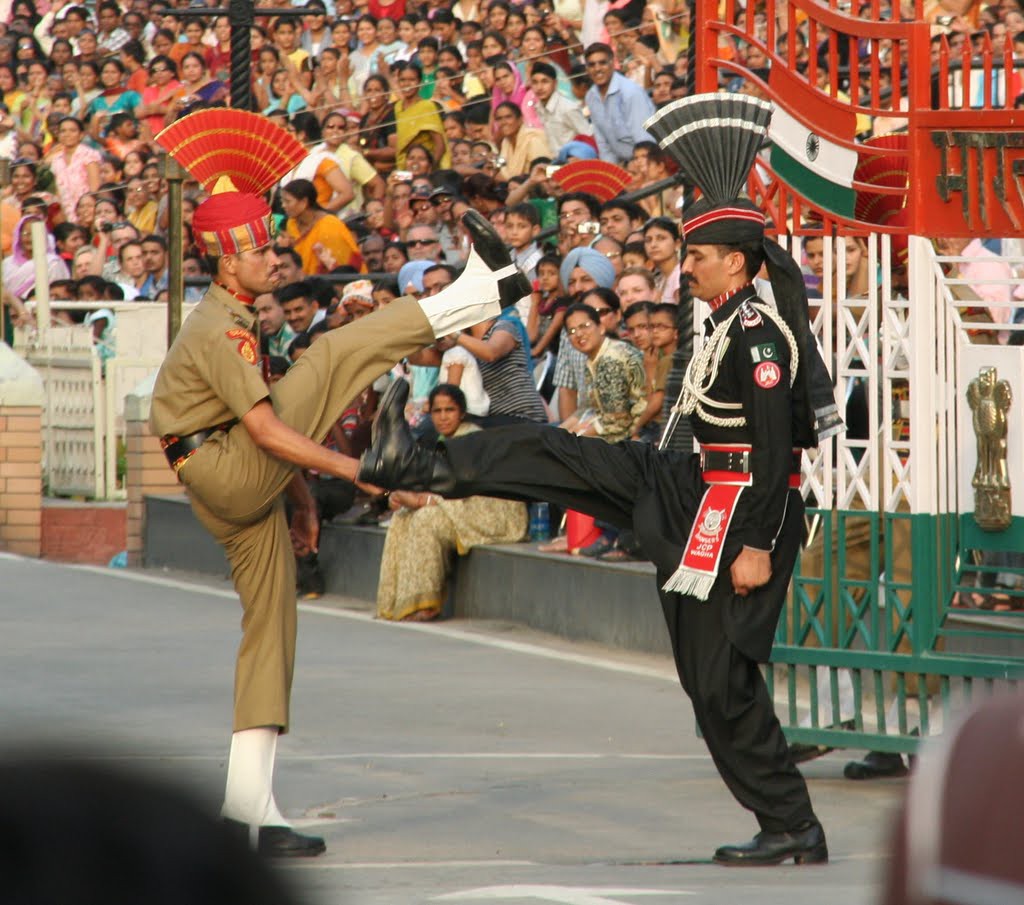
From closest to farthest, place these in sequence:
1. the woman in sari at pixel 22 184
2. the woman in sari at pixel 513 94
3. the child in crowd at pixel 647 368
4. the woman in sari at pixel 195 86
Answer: the child in crowd at pixel 647 368, the woman in sari at pixel 513 94, the woman in sari at pixel 195 86, the woman in sari at pixel 22 184

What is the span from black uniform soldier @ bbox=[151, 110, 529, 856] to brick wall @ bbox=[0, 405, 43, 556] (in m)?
11.1

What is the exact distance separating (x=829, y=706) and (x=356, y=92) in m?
14.5

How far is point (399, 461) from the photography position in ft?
20.6

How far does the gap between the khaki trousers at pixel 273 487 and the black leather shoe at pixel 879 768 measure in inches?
98.3

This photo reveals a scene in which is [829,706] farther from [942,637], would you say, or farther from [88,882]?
[88,882]

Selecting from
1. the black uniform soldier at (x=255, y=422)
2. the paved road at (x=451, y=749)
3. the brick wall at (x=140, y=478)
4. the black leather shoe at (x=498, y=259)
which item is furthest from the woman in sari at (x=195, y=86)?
the black uniform soldier at (x=255, y=422)

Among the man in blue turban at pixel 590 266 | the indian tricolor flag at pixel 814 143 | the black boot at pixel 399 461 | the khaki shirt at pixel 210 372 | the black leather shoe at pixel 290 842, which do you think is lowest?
the black leather shoe at pixel 290 842

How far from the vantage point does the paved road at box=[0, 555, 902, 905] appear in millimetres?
5996

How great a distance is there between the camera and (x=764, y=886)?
5.80m

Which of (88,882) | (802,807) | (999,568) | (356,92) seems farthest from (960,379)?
(356,92)

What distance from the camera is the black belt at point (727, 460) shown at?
6.18 metres

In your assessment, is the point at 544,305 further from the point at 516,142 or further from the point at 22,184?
the point at 22,184

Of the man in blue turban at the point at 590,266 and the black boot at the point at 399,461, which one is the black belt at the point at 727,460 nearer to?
the black boot at the point at 399,461

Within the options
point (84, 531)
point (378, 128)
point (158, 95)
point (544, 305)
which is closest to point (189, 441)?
point (544, 305)
